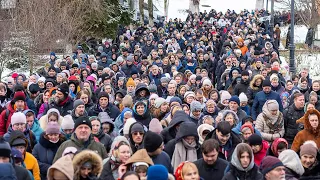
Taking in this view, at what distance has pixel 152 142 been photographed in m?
7.11

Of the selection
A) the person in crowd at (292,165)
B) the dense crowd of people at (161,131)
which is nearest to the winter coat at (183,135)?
the dense crowd of people at (161,131)

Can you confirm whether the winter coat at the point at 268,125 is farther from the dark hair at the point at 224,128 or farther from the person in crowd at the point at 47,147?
the person in crowd at the point at 47,147

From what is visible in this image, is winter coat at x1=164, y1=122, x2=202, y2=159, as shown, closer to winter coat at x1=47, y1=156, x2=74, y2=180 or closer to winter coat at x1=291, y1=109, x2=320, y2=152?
winter coat at x1=291, y1=109, x2=320, y2=152

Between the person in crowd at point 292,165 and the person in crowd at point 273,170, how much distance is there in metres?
0.33

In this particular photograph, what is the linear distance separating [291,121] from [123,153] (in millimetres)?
4500

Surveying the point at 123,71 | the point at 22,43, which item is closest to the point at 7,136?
the point at 123,71

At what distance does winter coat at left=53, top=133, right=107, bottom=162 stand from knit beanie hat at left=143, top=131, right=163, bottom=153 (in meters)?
0.84

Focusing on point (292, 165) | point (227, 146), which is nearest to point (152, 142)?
point (227, 146)

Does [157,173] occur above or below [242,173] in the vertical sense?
above

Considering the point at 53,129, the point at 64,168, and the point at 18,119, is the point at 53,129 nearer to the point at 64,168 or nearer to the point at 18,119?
the point at 18,119

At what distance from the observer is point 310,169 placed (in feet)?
23.8

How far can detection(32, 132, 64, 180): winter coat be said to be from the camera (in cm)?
787

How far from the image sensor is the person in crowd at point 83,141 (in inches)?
299

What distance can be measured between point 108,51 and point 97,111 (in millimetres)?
13876
